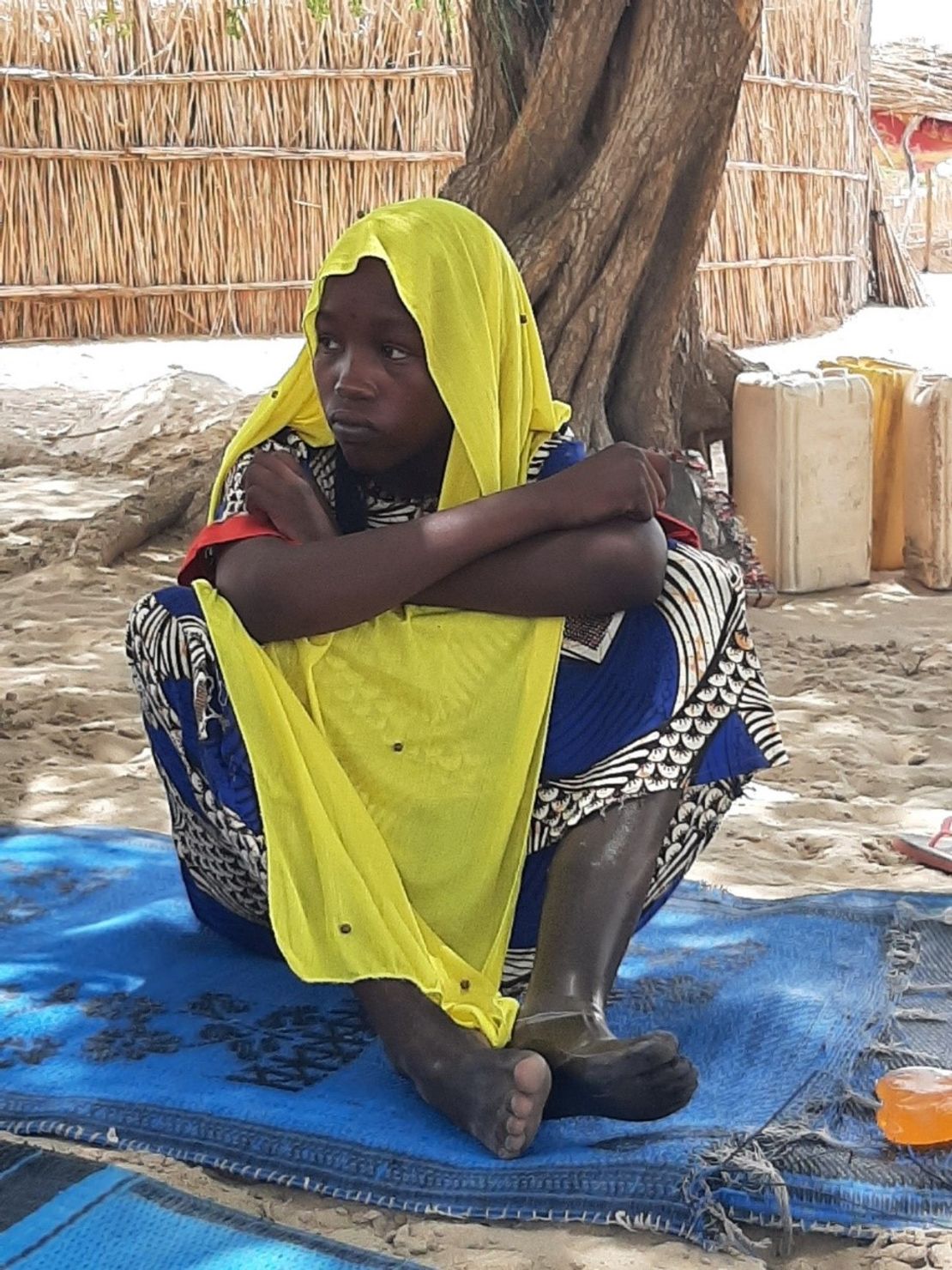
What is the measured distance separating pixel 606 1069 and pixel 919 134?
17.5 m

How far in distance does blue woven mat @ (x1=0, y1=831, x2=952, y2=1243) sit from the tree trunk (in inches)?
105

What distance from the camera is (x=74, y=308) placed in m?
11.7

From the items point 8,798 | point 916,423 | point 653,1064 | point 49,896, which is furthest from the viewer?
point 916,423

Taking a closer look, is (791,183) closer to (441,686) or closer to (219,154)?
(219,154)

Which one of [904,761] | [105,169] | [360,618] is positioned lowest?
[904,761]

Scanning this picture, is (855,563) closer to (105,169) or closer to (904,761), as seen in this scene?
(904,761)

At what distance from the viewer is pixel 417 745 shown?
Result: 211 cm

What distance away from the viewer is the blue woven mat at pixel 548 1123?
1.77m

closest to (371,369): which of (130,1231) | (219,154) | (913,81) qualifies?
(130,1231)

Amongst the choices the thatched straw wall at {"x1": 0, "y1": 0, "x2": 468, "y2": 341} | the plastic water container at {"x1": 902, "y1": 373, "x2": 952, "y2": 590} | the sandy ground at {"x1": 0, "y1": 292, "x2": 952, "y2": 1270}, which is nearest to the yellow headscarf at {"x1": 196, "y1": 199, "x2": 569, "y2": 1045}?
the sandy ground at {"x1": 0, "y1": 292, "x2": 952, "y2": 1270}

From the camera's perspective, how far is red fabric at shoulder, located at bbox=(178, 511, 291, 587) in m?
2.14

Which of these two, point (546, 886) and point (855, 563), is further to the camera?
point (855, 563)

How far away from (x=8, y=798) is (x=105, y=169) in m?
9.15

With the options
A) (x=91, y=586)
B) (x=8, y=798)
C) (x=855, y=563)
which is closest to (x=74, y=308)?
(x=91, y=586)
